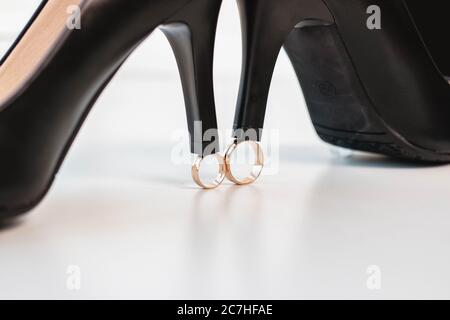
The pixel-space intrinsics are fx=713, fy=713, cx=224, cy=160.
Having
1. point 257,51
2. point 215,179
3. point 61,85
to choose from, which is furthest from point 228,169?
point 61,85

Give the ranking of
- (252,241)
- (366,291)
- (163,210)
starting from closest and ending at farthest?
(366,291), (252,241), (163,210)

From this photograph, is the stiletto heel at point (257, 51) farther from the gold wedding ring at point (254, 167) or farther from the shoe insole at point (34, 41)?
the shoe insole at point (34, 41)

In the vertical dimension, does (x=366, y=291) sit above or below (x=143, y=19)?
below

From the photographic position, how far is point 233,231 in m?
0.61

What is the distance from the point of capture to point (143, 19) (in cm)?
63

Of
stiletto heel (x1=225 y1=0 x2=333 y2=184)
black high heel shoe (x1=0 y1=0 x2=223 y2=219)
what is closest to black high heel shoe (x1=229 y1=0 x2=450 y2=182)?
stiletto heel (x1=225 y1=0 x2=333 y2=184)

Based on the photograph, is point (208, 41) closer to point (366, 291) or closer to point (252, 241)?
point (252, 241)

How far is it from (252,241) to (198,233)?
2.0 inches

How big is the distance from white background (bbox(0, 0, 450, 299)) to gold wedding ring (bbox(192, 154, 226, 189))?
0.01 metres

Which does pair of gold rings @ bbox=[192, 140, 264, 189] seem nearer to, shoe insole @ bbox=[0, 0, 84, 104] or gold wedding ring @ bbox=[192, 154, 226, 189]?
gold wedding ring @ bbox=[192, 154, 226, 189]

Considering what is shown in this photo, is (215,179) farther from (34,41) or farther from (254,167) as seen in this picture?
(34,41)

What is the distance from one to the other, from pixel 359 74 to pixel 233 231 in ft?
1.02

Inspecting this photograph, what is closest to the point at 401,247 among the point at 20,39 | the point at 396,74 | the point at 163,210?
the point at 163,210

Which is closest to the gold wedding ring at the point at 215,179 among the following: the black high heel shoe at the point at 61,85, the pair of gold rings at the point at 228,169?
the pair of gold rings at the point at 228,169
